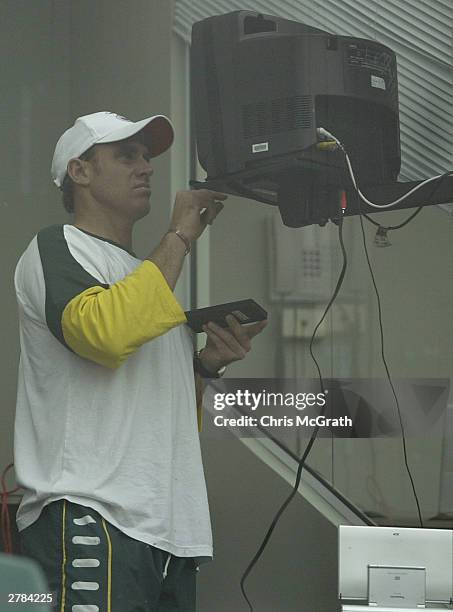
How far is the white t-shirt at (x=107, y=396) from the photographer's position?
295cm

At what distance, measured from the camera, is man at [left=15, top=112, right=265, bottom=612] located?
9.62 ft

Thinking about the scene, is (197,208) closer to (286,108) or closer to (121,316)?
(286,108)

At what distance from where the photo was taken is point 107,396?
10.1 ft

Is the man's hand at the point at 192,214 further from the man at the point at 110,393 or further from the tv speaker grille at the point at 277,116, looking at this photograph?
the tv speaker grille at the point at 277,116

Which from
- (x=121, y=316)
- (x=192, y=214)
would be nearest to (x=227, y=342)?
(x=192, y=214)

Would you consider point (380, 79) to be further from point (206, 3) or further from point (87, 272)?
point (87, 272)

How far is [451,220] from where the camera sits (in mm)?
3426

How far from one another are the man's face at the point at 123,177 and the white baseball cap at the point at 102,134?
28 mm

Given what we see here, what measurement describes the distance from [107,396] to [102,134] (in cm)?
79

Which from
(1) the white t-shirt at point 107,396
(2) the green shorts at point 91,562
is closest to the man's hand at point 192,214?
(1) the white t-shirt at point 107,396

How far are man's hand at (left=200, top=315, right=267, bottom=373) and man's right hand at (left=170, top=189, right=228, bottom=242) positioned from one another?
297 mm

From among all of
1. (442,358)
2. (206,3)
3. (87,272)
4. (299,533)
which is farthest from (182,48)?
(299,533)

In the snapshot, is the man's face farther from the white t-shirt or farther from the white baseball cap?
the white t-shirt

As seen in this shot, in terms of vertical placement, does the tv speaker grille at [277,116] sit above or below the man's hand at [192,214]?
above
